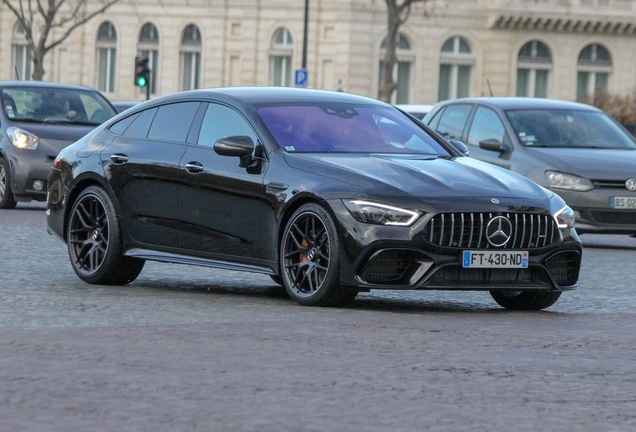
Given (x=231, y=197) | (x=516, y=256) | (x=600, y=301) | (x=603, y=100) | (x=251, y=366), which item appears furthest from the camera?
(x=603, y=100)

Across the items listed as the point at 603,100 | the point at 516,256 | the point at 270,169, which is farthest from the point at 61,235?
the point at 603,100

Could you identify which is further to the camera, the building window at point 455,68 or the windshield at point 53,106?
the building window at point 455,68

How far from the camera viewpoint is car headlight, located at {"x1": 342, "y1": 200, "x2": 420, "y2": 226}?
9.00 meters

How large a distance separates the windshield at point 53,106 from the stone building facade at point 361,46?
38.0 metres

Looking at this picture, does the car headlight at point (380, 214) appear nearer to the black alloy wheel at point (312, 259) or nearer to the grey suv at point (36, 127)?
the black alloy wheel at point (312, 259)

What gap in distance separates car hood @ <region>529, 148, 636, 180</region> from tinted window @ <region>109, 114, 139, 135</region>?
20.9 ft

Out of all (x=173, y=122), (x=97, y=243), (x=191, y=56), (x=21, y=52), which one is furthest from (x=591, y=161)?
(x=21, y=52)

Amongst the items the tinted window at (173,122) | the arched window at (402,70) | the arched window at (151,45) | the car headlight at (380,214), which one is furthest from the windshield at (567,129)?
the arched window at (151,45)

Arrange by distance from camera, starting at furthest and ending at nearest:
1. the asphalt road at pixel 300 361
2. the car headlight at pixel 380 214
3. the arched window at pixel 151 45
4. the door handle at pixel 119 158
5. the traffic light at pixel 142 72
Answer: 1. the arched window at pixel 151 45
2. the traffic light at pixel 142 72
3. the door handle at pixel 119 158
4. the car headlight at pixel 380 214
5. the asphalt road at pixel 300 361

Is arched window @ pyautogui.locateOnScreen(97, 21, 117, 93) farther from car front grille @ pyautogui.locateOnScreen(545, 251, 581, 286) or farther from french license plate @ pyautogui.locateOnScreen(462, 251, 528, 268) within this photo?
french license plate @ pyautogui.locateOnScreen(462, 251, 528, 268)

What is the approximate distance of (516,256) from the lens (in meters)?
9.27

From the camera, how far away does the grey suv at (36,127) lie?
19.8 m

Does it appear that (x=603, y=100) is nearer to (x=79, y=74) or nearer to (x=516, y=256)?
(x=79, y=74)

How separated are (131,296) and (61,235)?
1463mm
